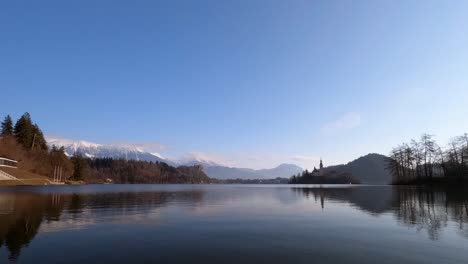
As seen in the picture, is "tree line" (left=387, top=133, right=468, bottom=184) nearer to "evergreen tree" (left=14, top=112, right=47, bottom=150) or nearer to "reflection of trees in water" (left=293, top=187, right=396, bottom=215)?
"reflection of trees in water" (left=293, top=187, right=396, bottom=215)

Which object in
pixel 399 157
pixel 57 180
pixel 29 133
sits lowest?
pixel 57 180

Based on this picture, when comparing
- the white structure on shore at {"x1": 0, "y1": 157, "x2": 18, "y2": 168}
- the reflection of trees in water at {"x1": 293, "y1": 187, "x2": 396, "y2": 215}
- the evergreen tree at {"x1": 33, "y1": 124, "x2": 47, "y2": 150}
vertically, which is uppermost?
the evergreen tree at {"x1": 33, "y1": 124, "x2": 47, "y2": 150}

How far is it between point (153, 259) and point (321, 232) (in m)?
13.7

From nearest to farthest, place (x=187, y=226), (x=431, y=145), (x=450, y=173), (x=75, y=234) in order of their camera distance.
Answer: (x=75, y=234) → (x=187, y=226) → (x=450, y=173) → (x=431, y=145)

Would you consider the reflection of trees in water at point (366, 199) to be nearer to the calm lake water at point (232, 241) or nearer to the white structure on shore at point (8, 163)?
the calm lake water at point (232, 241)

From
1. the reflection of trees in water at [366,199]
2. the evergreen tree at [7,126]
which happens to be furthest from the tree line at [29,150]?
the reflection of trees in water at [366,199]

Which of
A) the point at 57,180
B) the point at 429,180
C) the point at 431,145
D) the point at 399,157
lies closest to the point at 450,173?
the point at 429,180

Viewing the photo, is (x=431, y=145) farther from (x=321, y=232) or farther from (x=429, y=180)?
(x=321, y=232)

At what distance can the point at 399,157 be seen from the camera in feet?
474

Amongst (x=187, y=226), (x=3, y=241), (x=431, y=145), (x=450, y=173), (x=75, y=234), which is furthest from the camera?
(x=431, y=145)

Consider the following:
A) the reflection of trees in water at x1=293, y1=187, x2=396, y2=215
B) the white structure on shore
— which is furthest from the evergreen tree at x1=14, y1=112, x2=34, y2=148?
the reflection of trees in water at x1=293, y1=187, x2=396, y2=215

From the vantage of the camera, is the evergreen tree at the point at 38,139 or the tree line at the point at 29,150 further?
the evergreen tree at the point at 38,139

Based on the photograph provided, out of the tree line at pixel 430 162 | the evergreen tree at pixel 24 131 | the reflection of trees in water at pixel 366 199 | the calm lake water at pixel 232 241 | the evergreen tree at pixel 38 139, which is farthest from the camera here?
the evergreen tree at pixel 38 139

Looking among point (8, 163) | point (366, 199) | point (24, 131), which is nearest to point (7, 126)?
point (24, 131)
